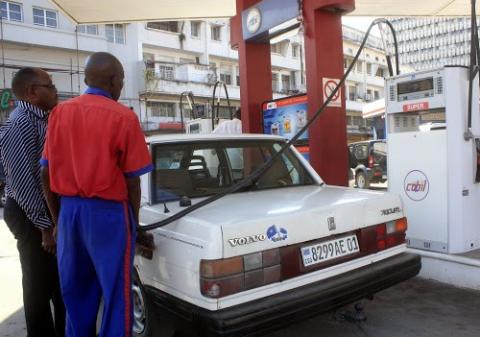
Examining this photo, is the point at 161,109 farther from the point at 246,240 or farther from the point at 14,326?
the point at 246,240

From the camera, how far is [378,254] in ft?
11.0

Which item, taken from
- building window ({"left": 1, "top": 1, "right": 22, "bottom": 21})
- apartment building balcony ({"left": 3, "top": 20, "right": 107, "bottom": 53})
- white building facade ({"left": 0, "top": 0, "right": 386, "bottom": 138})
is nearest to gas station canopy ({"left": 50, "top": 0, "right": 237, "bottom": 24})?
white building facade ({"left": 0, "top": 0, "right": 386, "bottom": 138})

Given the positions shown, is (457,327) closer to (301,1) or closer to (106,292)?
(106,292)

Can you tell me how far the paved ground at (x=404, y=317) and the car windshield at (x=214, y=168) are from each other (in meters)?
1.19

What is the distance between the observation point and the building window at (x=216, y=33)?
124ft

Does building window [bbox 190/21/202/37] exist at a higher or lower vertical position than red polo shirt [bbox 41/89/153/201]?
higher

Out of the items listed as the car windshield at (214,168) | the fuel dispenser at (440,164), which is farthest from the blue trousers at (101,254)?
the fuel dispenser at (440,164)

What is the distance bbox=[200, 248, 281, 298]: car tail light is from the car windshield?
41.6 inches

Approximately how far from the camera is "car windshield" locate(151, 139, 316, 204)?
3.63m

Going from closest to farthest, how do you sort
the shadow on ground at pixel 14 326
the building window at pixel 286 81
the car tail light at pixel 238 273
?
1. the car tail light at pixel 238 273
2. the shadow on ground at pixel 14 326
3. the building window at pixel 286 81

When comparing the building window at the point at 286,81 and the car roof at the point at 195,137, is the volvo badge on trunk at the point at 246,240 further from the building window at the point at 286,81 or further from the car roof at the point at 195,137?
the building window at the point at 286,81

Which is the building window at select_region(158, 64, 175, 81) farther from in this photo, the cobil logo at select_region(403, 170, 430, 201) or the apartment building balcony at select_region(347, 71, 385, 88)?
the cobil logo at select_region(403, 170, 430, 201)

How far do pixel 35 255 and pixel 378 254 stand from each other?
2351 millimetres

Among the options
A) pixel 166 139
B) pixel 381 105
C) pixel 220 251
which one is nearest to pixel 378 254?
pixel 220 251
